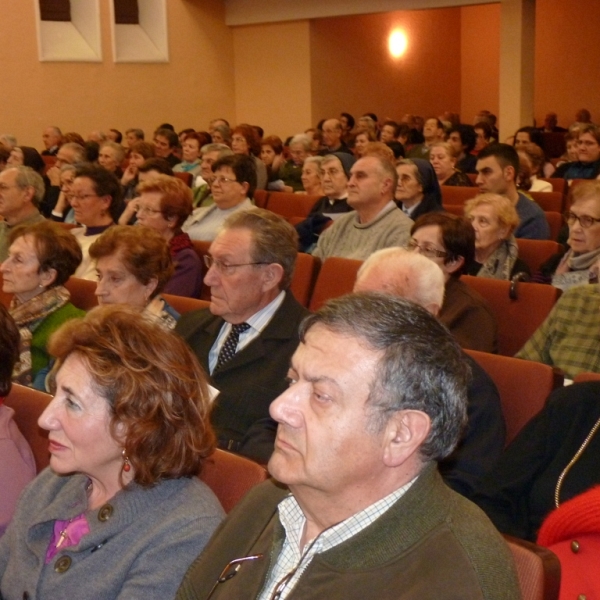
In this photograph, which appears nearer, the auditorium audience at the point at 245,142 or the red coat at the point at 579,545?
the red coat at the point at 579,545

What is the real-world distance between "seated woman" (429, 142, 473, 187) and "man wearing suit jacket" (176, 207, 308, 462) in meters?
4.08

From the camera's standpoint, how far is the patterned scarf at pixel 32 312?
336 centimetres

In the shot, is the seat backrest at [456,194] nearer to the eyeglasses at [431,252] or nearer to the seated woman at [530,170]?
the seated woman at [530,170]

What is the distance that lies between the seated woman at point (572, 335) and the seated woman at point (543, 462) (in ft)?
3.12

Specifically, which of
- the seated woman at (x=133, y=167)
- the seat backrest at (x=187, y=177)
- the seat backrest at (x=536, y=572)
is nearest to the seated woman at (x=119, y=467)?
the seat backrest at (x=536, y=572)

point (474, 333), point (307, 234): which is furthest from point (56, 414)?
point (307, 234)

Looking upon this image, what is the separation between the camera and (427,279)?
8.43 feet

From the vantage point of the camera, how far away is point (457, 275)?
11.5ft

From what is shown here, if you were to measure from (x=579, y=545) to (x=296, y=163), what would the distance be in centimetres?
758

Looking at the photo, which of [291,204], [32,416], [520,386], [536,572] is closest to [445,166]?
[291,204]

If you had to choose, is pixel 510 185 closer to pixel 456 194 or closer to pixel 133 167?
pixel 456 194

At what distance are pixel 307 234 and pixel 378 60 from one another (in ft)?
34.1

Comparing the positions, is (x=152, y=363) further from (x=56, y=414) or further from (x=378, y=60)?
(x=378, y=60)

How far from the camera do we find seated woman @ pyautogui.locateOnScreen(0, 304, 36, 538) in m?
2.11
